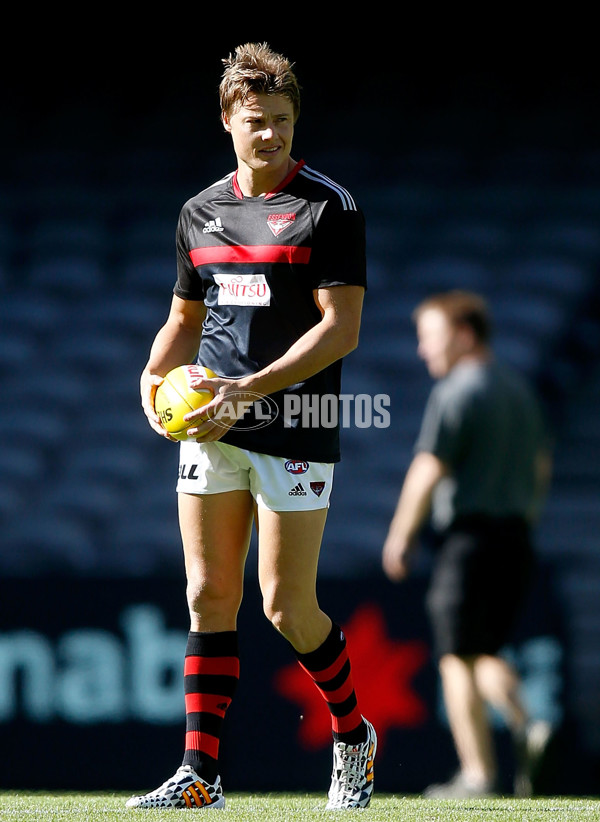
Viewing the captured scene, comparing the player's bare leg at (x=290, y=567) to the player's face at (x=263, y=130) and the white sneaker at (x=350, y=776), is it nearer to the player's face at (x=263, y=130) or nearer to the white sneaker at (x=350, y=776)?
the white sneaker at (x=350, y=776)

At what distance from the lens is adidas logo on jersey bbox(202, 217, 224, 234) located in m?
3.19

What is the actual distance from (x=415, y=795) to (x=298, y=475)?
1669 mm

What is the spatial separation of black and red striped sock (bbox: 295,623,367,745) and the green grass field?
0.20m

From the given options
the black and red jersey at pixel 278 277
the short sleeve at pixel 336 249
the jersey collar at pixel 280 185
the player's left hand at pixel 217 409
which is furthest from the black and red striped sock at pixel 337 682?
the jersey collar at pixel 280 185

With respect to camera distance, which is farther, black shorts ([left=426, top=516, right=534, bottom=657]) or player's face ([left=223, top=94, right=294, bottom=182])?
black shorts ([left=426, top=516, right=534, bottom=657])

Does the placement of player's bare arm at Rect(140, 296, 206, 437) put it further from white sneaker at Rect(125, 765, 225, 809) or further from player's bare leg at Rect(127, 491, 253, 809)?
white sneaker at Rect(125, 765, 225, 809)

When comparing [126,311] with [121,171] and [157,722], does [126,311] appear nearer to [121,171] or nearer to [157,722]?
[121,171]

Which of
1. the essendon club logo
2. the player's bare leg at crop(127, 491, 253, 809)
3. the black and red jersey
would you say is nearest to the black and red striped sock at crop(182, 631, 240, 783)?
the player's bare leg at crop(127, 491, 253, 809)

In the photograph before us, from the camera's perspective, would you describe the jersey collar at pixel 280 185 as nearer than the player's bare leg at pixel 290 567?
No

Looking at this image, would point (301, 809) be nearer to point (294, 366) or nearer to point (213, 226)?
point (294, 366)

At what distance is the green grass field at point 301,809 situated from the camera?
2.98m

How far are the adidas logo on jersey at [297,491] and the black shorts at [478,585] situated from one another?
1.46m

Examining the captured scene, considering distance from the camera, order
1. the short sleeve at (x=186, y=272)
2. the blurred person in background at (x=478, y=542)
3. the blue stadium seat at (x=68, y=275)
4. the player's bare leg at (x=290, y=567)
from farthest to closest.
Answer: the blue stadium seat at (x=68, y=275)
the blurred person in background at (x=478, y=542)
the short sleeve at (x=186, y=272)
the player's bare leg at (x=290, y=567)

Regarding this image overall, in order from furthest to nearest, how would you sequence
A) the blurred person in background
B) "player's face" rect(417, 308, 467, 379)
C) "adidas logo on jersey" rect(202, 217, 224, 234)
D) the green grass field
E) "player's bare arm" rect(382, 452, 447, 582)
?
"player's face" rect(417, 308, 467, 379), "player's bare arm" rect(382, 452, 447, 582), the blurred person in background, "adidas logo on jersey" rect(202, 217, 224, 234), the green grass field
